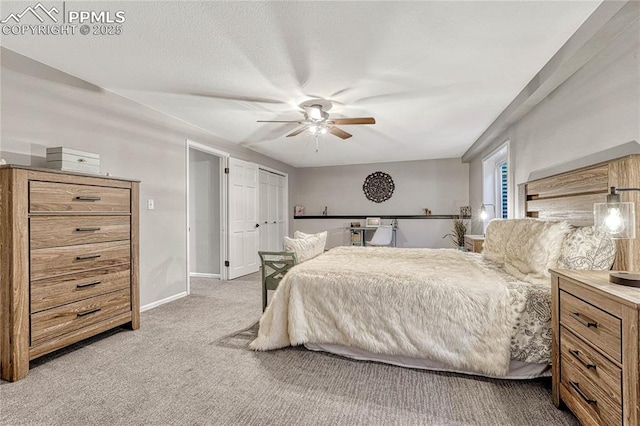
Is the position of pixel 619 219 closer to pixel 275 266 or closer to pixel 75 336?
pixel 275 266

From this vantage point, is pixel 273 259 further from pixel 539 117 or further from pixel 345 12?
pixel 539 117

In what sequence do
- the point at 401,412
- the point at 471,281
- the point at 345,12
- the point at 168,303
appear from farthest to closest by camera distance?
the point at 168,303 < the point at 471,281 < the point at 345,12 < the point at 401,412

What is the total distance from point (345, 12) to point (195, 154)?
13.3 feet

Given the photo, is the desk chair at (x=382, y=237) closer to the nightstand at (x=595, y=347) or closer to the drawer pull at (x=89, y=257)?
the nightstand at (x=595, y=347)

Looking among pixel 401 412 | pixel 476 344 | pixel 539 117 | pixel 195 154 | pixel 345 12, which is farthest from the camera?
pixel 195 154

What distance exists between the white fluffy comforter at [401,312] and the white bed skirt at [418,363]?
0.24ft

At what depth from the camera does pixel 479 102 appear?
3.16 meters

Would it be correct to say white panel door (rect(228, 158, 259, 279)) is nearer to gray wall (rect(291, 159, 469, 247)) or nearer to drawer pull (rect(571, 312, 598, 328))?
gray wall (rect(291, 159, 469, 247))

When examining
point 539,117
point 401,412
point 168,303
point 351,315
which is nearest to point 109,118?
point 168,303

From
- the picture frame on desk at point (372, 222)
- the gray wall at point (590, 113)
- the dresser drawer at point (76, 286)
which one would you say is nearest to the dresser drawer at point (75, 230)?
the dresser drawer at point (76, 286)

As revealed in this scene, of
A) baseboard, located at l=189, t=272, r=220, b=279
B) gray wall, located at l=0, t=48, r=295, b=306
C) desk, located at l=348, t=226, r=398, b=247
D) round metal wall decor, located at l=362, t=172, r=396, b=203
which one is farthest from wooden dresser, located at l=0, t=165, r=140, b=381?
round metal wall decor, located at l=362, t=172, r=396, b=203

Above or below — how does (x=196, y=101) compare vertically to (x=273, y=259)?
above

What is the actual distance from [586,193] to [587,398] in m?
1.36

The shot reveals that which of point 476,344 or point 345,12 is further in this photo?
point 476,344
